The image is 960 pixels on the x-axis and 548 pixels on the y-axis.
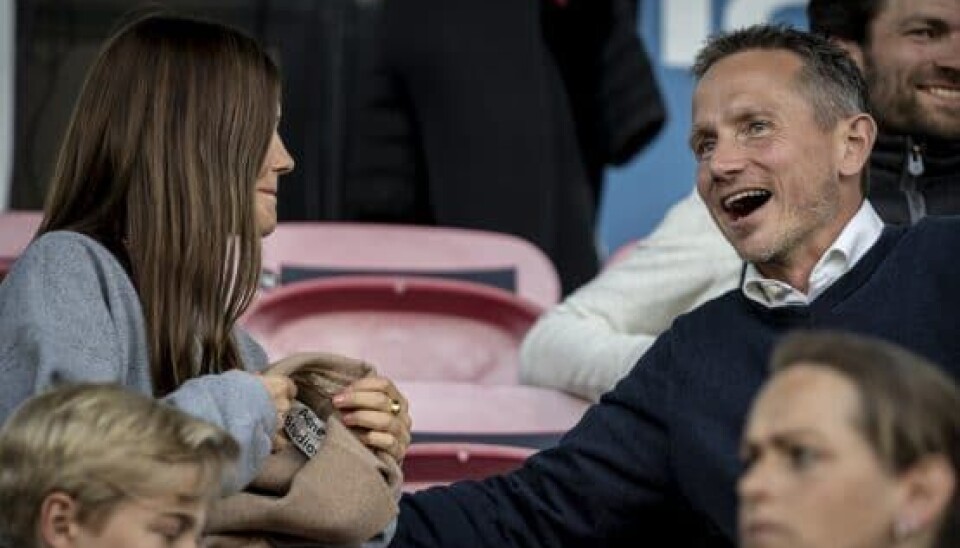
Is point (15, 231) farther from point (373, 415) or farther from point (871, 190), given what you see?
point (373, 415)

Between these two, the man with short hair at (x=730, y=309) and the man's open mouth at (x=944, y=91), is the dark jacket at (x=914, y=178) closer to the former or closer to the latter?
the man's open mouth at (x=944, y=91)

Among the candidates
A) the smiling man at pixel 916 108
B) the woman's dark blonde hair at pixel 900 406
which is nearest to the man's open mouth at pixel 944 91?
the smiling man at pixel 916 108

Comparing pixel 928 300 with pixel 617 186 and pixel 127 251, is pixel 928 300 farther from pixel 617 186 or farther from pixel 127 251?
pixel 617 186

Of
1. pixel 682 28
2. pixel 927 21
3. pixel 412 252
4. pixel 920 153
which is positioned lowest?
pixel 412 252

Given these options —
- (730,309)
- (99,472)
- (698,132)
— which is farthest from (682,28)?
(99,472)

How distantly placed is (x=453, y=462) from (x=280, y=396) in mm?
917

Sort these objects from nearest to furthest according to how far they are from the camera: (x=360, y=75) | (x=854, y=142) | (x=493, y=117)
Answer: (x=854, y=142), (x=493, y=117), (x=360, y=75)

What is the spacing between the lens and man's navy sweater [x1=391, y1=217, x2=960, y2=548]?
3742 millimetres

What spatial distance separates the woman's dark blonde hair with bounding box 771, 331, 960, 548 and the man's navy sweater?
900mm

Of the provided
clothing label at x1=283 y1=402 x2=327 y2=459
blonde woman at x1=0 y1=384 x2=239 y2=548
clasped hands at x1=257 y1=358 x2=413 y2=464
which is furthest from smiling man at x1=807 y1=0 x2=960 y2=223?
blonde woman at x1=0 y1=384 x2=239 y2=548

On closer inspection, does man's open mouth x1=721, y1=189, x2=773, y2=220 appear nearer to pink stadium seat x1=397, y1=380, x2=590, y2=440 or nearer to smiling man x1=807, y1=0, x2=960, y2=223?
pink stadium seat x1=397, y1=380, x2=590, y2=440

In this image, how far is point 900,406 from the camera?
9.01ft

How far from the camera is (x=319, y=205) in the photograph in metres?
6.82

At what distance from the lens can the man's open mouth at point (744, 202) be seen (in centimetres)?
390
